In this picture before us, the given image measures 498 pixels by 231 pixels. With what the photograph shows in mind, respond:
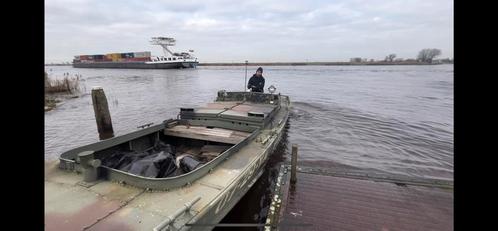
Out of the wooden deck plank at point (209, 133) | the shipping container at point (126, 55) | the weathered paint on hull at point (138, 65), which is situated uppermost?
the shipping container at point (126, 55)

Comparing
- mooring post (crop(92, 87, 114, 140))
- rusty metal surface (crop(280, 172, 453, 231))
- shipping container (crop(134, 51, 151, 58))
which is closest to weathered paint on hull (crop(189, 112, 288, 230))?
rusty metal surface (crop(280, 172, 453, 231))

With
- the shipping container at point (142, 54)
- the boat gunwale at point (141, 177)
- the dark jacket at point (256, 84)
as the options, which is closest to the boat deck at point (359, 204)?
the boat gunwale at point (141, 177)

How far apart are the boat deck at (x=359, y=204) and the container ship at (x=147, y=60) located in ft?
217

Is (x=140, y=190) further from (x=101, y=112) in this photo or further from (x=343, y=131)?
(x=343, y=131)

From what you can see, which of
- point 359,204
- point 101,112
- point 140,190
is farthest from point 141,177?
point 101,112

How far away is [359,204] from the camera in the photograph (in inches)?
222

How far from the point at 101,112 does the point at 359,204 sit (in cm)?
933

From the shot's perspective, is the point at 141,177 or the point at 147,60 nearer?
the point at 141,177

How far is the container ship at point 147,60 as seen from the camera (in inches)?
2699

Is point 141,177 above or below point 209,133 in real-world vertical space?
below

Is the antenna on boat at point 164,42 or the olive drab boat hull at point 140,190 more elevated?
the antenna on boat at point 164,42

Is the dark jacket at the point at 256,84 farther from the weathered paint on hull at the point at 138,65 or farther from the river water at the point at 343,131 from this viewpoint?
the weathered paint on hull at the point at 138,65

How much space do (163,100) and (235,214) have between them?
673 inches

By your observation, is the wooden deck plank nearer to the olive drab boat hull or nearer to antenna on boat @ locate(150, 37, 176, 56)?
the olive drab boat hull
